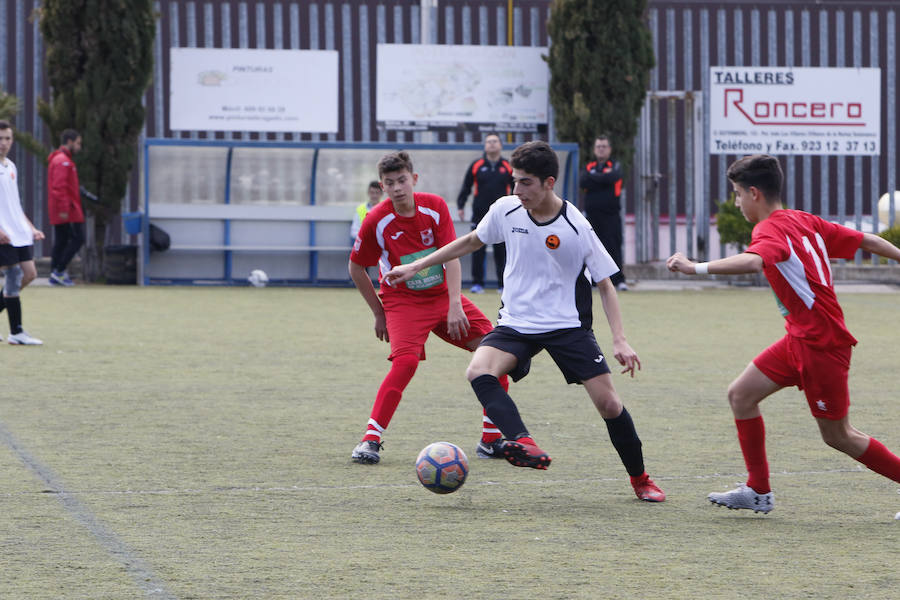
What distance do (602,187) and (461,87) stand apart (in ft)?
11.9

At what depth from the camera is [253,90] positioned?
2094cm

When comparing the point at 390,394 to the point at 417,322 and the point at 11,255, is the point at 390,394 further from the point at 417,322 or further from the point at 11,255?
the point at 11,255

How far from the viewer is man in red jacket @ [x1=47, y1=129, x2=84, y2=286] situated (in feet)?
61.2

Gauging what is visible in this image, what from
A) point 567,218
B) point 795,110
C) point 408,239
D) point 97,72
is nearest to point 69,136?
point 97,72

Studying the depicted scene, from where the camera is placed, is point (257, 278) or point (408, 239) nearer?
point (408, 239)

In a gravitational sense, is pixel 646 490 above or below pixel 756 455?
below

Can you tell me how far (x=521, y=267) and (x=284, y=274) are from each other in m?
15.0

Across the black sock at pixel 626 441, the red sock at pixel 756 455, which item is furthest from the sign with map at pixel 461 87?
the red sock at pixel 756 455

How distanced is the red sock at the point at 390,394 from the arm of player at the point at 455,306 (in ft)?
0.88

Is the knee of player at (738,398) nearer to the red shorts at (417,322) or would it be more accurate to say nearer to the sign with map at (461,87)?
the red shorts at (417,322)

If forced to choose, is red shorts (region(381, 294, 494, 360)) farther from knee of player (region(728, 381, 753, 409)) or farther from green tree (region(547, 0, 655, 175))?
green tree (region(547, 0, 655, 175))

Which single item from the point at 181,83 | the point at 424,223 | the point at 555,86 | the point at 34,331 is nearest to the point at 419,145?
the point at 555,86

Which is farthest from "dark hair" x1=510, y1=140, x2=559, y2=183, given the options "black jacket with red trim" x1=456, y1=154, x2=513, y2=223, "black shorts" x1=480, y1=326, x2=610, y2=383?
"black jacket with red trim" x1=456, y1=154, x2=513, y2=223

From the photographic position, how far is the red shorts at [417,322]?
687 centimetres
